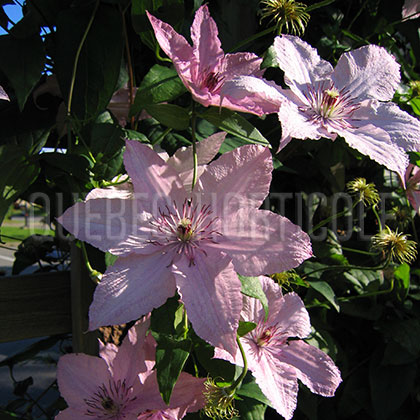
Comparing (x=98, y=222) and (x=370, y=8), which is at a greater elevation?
(x=370, y=8)

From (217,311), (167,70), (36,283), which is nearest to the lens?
(217,311)

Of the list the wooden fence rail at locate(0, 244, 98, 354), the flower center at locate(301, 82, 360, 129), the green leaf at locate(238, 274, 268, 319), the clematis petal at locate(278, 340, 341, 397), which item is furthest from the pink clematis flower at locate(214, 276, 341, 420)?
the wooden fence rail at locate(0, 244, 98, 354)

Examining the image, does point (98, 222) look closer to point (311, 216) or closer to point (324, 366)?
point (324, 366)

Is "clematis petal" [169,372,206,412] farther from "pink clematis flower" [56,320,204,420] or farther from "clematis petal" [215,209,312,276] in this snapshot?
"clematis petal" [215,209,312,276]

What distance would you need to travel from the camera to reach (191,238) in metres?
0.42

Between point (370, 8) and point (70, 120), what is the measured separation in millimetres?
711

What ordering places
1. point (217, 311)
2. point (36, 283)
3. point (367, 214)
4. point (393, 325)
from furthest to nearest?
point (367, 214)
point (393, 325)
point (36, 283)
point (217, 311)

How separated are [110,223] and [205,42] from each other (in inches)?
7.8

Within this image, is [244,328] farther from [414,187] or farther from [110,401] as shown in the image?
[414,187]

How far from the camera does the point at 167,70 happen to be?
1.56ft

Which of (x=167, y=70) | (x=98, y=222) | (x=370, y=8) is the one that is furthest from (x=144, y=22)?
(x=370, y=8)

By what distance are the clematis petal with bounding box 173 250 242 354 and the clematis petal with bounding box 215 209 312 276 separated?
0.01m

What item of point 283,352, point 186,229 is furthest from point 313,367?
point 186,229

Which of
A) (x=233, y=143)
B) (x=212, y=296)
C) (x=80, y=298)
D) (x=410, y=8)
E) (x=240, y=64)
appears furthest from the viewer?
(x=410, y=8)
